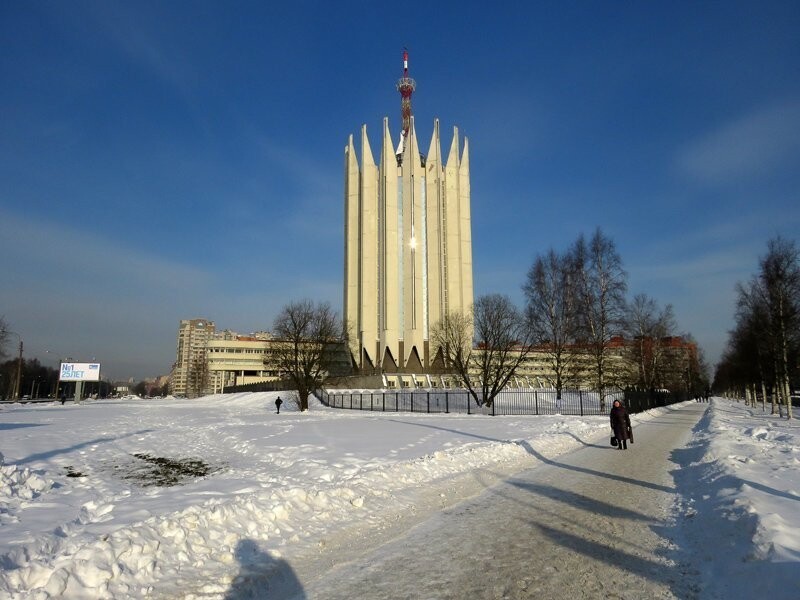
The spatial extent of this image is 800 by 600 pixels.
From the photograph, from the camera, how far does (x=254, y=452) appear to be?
1440cm

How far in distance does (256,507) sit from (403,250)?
74.9 metres

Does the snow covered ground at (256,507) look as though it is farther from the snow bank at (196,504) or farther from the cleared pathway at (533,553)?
the cleared pathway at (533,553)

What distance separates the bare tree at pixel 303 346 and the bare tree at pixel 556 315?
17.6 meters

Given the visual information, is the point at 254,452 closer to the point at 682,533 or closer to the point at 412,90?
the point at 682,533

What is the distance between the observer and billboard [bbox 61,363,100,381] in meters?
63.3

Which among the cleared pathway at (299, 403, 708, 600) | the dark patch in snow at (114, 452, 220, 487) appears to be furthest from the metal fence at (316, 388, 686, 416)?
the cleared pathway at (299, 403, 708, 600)

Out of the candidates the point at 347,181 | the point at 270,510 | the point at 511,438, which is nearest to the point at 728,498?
the point at 270,510

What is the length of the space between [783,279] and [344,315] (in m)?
62.9

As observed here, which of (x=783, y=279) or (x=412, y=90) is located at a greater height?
(x=412, y=90)

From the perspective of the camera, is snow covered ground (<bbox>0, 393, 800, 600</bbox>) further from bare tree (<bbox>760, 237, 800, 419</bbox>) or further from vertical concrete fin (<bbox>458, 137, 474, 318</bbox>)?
vertical concrete fin (<bbox>458, 137, 474, 318</bbox>)

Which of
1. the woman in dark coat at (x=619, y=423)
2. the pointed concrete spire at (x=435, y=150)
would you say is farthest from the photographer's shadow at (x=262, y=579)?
the pointed concrete spire at (x=435, y=150)

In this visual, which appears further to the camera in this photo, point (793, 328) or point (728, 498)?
point (793, 328)

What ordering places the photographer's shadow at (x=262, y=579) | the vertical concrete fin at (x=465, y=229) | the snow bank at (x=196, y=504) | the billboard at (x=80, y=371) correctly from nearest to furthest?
1. the photographer's shadow at (x=262, y=579)
2. the snow bank at (x=196, y=504)
3. the billboard at (x=80, y=371)
4. the vertical concrete fin at (x=465, y=229)

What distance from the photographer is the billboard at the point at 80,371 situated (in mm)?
63281
